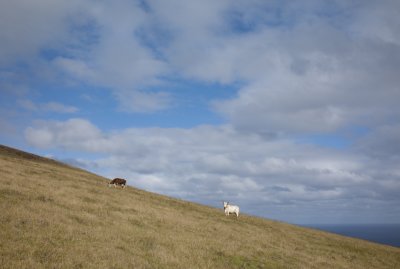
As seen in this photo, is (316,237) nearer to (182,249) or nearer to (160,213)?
(160,213)

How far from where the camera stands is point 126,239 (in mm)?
22875

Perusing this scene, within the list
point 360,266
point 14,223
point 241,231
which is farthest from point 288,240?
point 14,223

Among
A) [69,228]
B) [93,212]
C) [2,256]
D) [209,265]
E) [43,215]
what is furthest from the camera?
[93,212]

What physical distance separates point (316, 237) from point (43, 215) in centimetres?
3172

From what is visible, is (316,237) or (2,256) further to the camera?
(316,237)

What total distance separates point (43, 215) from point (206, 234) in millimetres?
12440

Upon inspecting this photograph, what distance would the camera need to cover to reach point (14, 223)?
20.6 meters

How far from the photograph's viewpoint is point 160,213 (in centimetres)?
3594

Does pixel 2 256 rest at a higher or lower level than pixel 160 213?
lower

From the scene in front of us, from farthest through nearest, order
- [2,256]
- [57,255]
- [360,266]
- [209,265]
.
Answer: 1. [360,266]
2. [209,265]
3. [57,255]
4. [2,256]

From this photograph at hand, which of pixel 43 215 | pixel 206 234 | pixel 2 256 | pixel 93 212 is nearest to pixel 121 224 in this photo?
pixel 93 212

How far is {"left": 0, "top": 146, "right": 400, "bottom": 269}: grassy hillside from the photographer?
58.2 feet

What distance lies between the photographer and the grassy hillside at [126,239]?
17.7 m

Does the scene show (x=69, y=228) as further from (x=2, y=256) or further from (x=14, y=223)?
(x=2, y=256)
